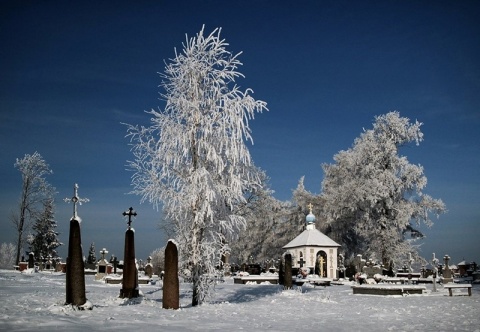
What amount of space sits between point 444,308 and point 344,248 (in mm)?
33398

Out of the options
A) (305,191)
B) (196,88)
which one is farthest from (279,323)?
(305,191)

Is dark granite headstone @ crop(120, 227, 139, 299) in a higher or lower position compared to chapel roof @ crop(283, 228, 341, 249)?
lower

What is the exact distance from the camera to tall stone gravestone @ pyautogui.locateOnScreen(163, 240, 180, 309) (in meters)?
15.4

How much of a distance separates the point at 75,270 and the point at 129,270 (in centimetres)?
479

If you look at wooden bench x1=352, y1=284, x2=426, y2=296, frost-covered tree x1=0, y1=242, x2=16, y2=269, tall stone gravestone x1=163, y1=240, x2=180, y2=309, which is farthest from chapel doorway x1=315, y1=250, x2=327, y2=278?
frost-covered tree x1=0, y1=242, x2=16, y2=269

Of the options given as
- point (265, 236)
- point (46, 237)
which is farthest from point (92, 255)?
point (265, 236)

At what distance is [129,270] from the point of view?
60.1 ft

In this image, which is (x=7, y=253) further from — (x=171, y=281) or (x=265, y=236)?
(x=171, y=281)

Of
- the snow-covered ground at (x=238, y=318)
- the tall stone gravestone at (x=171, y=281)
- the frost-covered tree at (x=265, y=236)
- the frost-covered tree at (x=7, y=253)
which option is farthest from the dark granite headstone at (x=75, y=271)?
the frost-covered tree at (x=7, y=253)

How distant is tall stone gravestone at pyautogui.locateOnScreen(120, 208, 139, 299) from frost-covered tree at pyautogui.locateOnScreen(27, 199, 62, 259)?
3945 cm

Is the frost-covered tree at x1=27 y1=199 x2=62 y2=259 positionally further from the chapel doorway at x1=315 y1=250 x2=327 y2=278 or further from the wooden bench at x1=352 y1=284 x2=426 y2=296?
the wooden bench at x1=352 y1=284 x2=426 y2=296

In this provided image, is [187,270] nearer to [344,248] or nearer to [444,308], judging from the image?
[444,308]

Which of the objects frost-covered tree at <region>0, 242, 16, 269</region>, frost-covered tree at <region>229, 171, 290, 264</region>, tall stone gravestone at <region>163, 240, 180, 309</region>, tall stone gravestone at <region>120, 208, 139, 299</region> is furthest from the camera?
frost-covered tree at <region>0, 242, 16, 269</region>

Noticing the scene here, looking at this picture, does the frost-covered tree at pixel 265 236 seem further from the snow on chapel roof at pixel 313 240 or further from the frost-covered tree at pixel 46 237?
the frost-covered tree at pixel 46 237
